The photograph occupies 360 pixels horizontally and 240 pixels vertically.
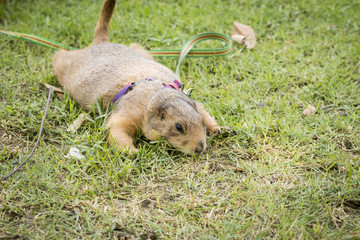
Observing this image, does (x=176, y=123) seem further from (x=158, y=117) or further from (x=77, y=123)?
(x=77, y=123)

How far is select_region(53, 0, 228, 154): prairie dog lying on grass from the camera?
10.7 feet

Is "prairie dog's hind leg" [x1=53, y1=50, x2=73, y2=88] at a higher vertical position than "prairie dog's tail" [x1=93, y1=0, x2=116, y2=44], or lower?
lower

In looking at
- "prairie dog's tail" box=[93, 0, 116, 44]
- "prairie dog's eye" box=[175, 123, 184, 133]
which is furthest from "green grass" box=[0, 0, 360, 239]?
"prairie dog's tail" box=[93, 0, 116, 44]

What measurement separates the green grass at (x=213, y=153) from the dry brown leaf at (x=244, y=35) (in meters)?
0.13

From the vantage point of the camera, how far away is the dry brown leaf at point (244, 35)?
527cm

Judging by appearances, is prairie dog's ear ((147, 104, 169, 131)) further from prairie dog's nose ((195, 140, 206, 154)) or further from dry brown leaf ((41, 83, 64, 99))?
dry brown leaf ((41, 83, 64, 99))

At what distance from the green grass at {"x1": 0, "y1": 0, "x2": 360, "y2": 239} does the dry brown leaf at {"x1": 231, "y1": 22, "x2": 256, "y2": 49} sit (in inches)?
5.1

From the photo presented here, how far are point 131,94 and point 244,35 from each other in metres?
2.50

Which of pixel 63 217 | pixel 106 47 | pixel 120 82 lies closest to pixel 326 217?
pixel 63 217

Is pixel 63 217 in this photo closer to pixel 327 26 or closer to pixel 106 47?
pixel 106 47

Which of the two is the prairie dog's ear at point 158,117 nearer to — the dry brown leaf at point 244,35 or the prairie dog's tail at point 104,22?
the prairie dog's tail at point 104,22

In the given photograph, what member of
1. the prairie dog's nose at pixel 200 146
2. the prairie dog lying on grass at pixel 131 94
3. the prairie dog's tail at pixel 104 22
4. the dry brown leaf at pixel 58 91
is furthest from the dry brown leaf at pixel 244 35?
the dry brown leaf at pixel 58 91

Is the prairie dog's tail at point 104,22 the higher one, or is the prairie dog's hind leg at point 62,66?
the prairie dog's tail at point 104,22

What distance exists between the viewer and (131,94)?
11.9 ft
